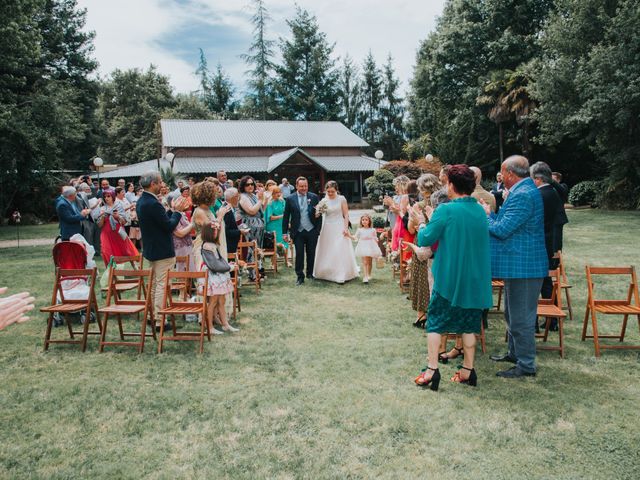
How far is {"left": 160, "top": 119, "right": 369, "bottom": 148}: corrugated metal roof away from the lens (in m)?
34.7

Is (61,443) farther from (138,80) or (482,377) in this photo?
(138,80)

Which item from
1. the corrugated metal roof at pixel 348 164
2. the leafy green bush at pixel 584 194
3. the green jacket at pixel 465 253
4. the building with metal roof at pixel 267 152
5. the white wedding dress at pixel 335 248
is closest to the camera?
the green jacket at pixel 465 253

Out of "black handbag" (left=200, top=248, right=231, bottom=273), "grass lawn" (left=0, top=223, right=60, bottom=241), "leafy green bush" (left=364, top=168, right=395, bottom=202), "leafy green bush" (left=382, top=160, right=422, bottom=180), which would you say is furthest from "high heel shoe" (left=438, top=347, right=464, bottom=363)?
"leafy green bush" (left=382, top=160, right=422, bottom=180)

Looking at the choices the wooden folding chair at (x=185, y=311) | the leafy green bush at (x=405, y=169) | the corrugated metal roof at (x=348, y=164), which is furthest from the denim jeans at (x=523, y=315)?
the corrugated metal roof at (x=348, y=164)

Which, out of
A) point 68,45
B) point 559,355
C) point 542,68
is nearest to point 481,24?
point 542,68

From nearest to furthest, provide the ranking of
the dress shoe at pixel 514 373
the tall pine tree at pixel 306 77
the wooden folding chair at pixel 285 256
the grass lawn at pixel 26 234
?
the dress shoe at pixel 514 373 < the wooden folding chair at pixel 285 256 < the grass lawn at pixel 26 234 < the tall pine tree at pixel 306 77

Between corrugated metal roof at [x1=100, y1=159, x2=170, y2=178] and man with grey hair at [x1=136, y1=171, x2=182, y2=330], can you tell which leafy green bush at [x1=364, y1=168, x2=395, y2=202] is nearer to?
corrugated metal roof at [x1=100, y1=159, x2=170, y2=178]

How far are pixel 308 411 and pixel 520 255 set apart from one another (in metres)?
2.37

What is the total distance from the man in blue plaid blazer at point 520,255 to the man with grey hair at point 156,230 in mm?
3790

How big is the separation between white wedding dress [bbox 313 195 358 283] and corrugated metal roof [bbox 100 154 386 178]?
73.2 ft

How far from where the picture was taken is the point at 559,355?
5262mm

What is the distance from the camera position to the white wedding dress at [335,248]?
9.40 metres

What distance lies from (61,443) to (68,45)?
3615 centimetres

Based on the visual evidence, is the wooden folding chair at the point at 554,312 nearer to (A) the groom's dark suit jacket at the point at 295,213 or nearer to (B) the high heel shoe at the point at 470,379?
(B) the high heel shoe at the point at 470,379
